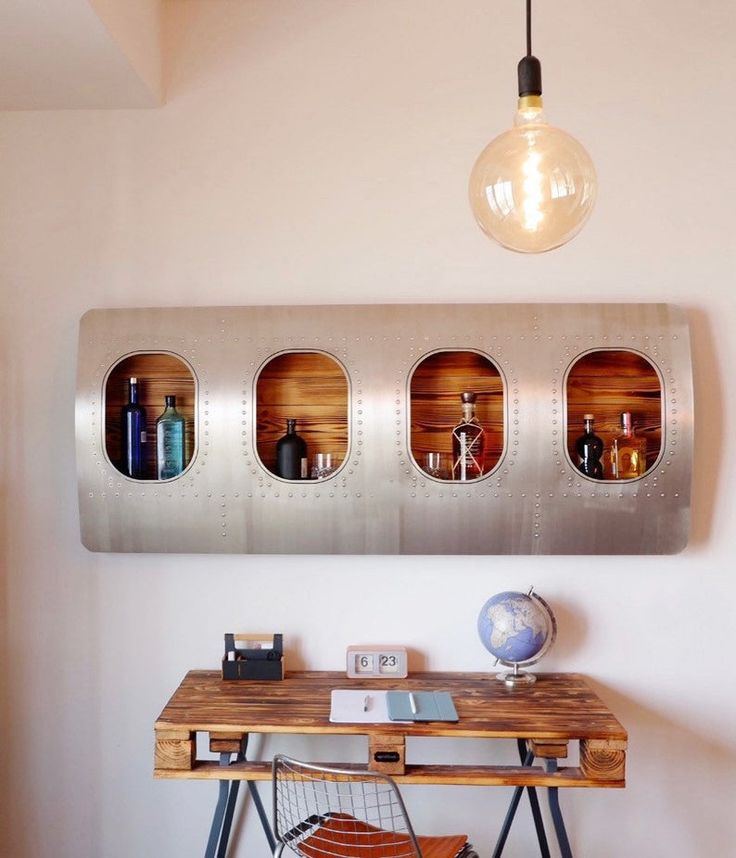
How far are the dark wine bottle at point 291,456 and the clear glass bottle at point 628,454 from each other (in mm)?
931

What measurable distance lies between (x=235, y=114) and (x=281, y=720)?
176 centimetres

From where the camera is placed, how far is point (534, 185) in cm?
141

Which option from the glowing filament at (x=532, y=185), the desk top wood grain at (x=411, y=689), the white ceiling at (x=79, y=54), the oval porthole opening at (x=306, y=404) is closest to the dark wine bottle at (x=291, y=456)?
the oval porthole opening at (x=306, y=404)

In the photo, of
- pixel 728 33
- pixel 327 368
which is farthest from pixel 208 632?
pixel 728 33

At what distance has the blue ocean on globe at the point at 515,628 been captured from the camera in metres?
2.32

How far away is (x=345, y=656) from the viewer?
2.52 metres

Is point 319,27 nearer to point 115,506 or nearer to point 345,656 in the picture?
point 115,506

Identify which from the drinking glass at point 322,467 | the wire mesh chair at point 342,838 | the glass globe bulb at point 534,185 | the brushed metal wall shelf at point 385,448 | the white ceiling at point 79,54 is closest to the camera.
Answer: the glass globe bulb at point 534,185

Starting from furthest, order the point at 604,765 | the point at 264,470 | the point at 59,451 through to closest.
Result: the point at 59,451, the point at 264,470, the point at 604,765

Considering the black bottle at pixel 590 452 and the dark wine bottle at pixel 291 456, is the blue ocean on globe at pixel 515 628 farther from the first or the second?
the dark wine bottle at pixel 291 456

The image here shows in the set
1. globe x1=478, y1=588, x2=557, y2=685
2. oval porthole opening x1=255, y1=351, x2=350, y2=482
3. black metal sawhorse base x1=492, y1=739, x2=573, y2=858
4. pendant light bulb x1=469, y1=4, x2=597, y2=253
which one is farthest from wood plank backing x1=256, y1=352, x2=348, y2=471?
pendant light bulb x1=469, y1=4, x2=597, y2=253

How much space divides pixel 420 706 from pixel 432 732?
12 cm

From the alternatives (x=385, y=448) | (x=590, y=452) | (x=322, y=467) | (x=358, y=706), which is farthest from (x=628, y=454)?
(x=358, y=706)

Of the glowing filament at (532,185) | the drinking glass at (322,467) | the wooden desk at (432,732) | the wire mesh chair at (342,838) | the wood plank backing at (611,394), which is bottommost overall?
the wire mesh chair at (342,838)
